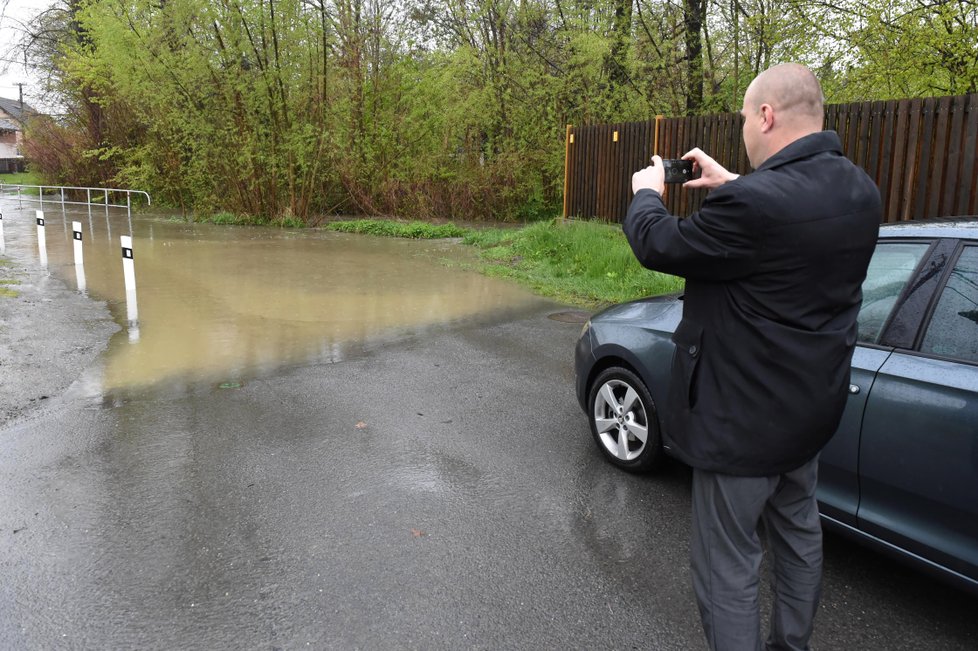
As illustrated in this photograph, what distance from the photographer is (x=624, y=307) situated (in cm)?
481

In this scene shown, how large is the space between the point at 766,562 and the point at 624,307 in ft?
5.86

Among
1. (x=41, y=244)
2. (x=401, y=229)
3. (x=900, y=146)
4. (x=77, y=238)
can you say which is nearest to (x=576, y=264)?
(x=900, y=146)

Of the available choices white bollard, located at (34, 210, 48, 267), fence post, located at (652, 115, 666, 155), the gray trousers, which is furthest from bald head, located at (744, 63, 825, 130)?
white bollard, located at (34, 210, 48, 267)

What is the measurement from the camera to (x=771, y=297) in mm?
2168

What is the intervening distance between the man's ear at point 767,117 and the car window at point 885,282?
1.33 meters

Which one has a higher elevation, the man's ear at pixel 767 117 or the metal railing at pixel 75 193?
the man's ear at pixel 767 117

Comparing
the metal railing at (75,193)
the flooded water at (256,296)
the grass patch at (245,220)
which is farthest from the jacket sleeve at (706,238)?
the metal railing at (75,193)

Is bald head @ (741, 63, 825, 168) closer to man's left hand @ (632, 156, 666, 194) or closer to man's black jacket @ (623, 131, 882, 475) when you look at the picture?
man's black jacket @ (623, 131, 882, 475)

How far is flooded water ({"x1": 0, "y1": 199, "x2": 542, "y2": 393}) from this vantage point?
24.2 ft

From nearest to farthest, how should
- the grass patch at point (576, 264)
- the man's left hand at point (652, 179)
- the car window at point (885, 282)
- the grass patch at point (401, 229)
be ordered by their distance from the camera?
the man's left hand at point (652, 179)
the car window at point (885, 282)
the grass patch at point (576, 264)
the grass patch at point (401, 229)

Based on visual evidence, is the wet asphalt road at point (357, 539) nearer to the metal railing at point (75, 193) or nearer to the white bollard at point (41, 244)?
the white bollard at point (41, 244)

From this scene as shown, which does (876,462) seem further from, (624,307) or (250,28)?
(250,28)

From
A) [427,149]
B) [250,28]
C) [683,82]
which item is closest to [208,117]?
[250,28]

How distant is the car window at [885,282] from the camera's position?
3.32 m
